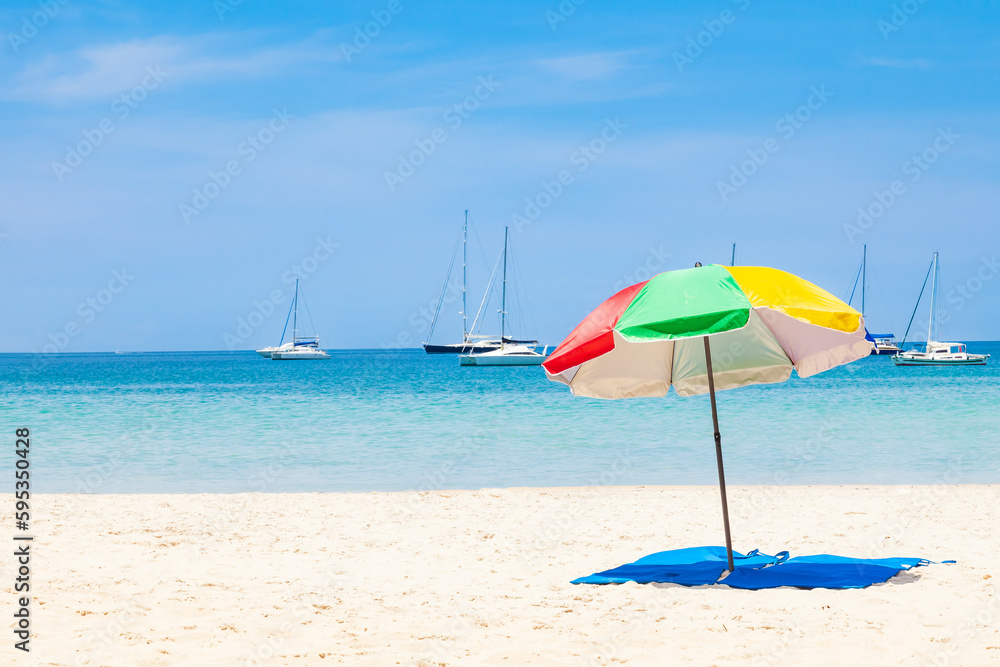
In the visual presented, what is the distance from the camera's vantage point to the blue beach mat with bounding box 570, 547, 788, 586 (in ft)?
19.7

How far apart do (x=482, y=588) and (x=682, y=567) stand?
5.05 feet

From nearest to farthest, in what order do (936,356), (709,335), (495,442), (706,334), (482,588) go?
(706,334) → (709,335) → (482,588) → (495,442) → (936,356)

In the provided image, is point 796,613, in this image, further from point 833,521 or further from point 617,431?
point 617,431

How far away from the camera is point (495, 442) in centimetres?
1872

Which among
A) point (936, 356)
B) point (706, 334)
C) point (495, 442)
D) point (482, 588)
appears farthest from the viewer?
point (936, 356)

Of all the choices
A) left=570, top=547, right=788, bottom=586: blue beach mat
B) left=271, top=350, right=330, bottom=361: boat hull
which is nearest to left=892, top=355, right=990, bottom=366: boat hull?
left=570, top=547, right=788, bottom=586: blue beach mat

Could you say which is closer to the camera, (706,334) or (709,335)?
(706,334)

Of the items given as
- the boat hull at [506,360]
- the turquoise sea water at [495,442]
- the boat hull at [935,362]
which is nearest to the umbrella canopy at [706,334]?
the turquoise sea water at [495,442]

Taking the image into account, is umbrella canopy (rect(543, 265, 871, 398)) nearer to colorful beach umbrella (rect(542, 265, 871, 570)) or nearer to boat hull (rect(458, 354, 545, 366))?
colorful beach umbrella (rect(542, 265, 871, 570))

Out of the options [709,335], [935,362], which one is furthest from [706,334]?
[935,362]

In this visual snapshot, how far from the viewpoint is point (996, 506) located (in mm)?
9180

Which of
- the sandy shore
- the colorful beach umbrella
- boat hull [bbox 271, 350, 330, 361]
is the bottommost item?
boat hull [bbox 271, 350, 330, 361]

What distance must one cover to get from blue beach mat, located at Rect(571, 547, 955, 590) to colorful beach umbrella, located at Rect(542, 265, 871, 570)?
26 cm

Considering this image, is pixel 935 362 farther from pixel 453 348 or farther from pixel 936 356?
pixel 453 348
